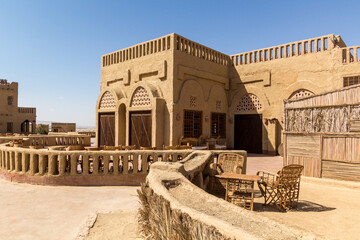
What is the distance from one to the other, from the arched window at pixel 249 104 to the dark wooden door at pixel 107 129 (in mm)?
8723

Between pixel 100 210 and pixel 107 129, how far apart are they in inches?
500

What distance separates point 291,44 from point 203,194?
15035 mm

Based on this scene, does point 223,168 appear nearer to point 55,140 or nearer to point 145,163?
point 145,163

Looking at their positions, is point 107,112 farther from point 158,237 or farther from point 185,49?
point 158,237

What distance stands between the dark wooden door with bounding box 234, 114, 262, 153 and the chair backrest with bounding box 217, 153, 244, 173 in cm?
1023

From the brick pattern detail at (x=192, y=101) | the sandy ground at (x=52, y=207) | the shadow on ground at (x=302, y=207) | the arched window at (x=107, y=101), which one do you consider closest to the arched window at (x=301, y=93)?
the brick pattern detail at (x=192, y=101)

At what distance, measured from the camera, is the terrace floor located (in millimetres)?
4148

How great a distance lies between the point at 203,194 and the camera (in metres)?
3.03

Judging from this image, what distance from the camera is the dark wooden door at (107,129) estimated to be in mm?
17016

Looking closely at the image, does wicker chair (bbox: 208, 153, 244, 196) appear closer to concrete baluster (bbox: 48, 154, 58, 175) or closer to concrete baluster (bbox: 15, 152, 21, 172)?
concrete baluster (bbox: 48, 154, 58, 175)

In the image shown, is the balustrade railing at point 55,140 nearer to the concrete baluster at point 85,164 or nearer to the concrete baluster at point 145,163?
the concrete baluster at point 85,164

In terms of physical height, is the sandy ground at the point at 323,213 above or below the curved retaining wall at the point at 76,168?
below

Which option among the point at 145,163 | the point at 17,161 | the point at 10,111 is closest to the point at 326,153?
the point at 145,163

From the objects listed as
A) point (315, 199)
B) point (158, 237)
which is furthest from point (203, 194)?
point (315, 199)
